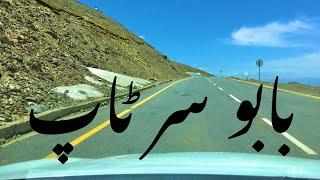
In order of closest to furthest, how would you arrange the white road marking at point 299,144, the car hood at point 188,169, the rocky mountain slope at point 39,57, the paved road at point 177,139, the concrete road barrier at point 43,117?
the car hood at point 188,169 → the paved road at point 177,139 → the white road marking at point 299,144 → the concrete road barrier at point 43,117 → the rocky mountain slope at point 39,57

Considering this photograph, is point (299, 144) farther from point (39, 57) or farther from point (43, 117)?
point (39, 57)

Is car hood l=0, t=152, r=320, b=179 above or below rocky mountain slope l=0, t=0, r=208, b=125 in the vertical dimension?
below

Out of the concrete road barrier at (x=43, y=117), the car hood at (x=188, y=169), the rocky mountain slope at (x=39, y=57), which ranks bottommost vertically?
the car hood at (x=188, y=169)

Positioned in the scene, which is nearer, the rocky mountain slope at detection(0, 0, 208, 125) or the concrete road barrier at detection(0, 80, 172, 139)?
the concrete road barrier at detection(0, 80, 172, 139)

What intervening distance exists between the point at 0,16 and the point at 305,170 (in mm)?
33571

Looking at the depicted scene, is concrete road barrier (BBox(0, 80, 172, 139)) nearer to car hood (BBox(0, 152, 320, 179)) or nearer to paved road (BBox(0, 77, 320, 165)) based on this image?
paved road (BBox(0, 77, 320, 165))

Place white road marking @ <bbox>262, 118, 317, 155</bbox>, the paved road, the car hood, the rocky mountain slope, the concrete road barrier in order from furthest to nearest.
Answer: the rocky mountain slope
the concrete road barrier
white road marking @ <bbox>262, 118, 317, 155</bbox>
the paved road
the car hood

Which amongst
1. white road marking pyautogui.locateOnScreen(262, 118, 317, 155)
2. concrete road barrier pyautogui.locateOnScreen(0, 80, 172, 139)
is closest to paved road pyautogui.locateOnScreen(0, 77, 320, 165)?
white road marking pyautogui.locateOnScreen(262, 118, 317, 155)

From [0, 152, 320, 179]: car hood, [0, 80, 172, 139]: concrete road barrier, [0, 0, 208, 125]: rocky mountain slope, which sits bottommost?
[0, 152, 320, 179]: car hood

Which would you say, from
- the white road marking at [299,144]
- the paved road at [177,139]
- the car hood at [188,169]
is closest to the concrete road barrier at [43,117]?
the paved road at [177,139]

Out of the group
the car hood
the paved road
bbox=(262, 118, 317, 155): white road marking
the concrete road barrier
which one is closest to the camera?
the car hood

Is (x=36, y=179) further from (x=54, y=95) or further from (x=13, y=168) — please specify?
(x=54, y=95)

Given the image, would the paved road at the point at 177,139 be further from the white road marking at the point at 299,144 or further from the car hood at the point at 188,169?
the car hood at the point at 188,169

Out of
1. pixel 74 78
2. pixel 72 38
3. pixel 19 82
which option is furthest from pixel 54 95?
pixel 72 38
